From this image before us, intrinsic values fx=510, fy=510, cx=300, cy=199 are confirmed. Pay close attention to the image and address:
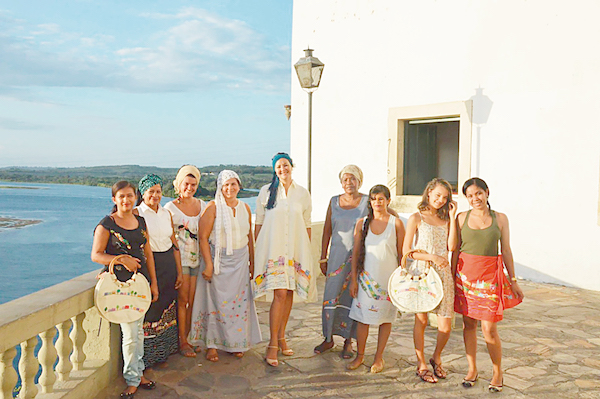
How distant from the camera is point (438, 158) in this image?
8.97 m

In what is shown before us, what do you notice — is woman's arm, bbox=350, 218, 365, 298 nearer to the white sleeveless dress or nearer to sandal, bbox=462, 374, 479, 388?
the white sleeveless dress

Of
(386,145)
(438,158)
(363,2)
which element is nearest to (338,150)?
(386,145)

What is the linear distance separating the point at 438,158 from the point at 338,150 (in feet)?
5.81

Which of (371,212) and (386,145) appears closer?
(371,212)

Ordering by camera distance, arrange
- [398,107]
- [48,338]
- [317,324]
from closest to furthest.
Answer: [48,338] < [317,324] < [398,107]

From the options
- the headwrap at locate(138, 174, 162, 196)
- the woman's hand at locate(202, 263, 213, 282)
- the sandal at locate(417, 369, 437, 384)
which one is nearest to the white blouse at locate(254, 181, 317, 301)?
the woman's hand at locate(202, 263, 213, 282)

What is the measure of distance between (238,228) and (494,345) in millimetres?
2019

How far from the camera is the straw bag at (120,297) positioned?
309 centimetres

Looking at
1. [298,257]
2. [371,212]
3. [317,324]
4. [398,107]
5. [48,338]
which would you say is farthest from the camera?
[398,107]

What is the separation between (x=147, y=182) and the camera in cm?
A: 377

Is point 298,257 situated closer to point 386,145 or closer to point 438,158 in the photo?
point 386,145

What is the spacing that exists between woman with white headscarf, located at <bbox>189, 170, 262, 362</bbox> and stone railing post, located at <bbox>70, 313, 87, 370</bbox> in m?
0.98

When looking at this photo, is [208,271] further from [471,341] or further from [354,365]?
[471,341]

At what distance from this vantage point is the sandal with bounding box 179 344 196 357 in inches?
159
